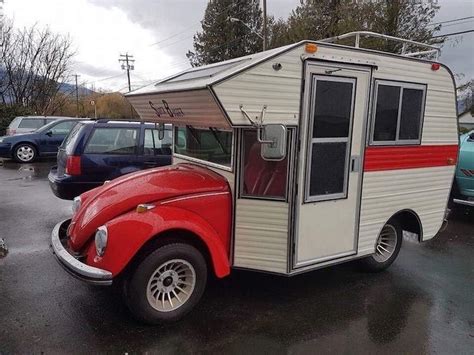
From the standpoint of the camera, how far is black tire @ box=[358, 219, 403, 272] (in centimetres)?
505

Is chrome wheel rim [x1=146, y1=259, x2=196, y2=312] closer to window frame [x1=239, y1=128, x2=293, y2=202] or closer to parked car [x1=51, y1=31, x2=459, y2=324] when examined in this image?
parked car [x1=51, y1=31, x2=459, y2=324]

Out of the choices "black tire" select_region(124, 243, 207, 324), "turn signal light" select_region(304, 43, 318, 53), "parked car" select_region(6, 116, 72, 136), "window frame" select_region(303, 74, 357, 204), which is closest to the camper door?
"window frame" select_region(303, 74, 357, 204)

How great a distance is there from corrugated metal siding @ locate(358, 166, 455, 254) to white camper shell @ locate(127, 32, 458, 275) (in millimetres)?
19

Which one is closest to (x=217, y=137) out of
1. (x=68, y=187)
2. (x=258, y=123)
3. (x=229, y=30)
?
(x=258, y=123)

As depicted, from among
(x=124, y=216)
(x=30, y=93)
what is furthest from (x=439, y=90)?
(x=30, y=93)

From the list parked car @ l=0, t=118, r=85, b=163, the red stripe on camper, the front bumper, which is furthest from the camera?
parked car @ l=0, t=118, r=85, b=163

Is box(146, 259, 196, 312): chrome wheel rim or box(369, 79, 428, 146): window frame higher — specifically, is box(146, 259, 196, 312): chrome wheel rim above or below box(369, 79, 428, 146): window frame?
below

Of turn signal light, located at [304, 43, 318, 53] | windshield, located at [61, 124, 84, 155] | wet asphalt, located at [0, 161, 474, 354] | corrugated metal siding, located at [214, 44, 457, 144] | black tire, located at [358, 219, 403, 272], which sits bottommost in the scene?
wet asphalt, located at [0, 161, 474, 354]

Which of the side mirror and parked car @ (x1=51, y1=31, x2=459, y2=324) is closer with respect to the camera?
the side mirror

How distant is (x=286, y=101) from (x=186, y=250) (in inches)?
64.4

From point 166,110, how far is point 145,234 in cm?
156

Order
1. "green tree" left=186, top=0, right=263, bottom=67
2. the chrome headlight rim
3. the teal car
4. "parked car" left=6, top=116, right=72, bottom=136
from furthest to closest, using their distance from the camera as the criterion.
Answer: "green tree" left=186, top=0, right=263, bottom=67
"parked car" left=6, top=116, right=72, bottom=136
the teal car
the chrome headlight rim

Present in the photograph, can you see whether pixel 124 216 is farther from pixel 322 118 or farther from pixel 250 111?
Answer: pixel 322 118

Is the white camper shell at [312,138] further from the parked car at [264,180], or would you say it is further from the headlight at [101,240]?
the headlight at [101,240]
